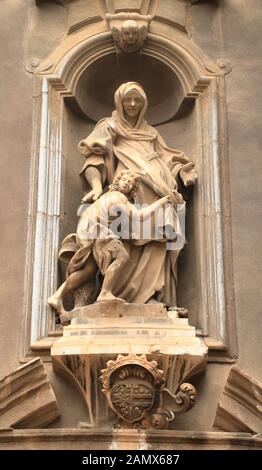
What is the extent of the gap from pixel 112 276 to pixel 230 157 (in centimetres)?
181

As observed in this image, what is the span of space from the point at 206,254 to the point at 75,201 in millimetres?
1390

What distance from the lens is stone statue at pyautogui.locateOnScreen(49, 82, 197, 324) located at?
9227mm

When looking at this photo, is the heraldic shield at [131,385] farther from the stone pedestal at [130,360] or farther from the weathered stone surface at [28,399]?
the weathered stone surface at [28,399]

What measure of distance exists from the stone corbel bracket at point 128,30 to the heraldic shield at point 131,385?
Result: 350 cm

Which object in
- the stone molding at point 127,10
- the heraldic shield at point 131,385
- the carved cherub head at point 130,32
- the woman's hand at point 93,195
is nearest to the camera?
the heraldic shield at point 131,385

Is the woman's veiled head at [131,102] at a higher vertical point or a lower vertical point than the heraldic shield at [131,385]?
higher

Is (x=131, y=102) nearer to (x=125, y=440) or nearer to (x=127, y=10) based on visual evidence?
(x=127, y=10)

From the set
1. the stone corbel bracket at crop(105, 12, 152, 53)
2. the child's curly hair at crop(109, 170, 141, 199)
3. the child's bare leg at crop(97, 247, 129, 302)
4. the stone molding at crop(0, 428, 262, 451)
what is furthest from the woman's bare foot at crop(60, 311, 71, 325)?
the stone corbel bracket at crop(105, 12, 152, 53)

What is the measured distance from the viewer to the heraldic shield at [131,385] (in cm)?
838

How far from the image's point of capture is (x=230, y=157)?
1004 centimetres

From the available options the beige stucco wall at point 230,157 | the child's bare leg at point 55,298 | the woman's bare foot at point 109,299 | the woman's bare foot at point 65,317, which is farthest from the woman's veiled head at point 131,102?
the woman's bare foot at point 65,317

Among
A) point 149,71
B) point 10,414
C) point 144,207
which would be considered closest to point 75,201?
point 144,207

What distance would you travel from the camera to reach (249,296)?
9.34 meters

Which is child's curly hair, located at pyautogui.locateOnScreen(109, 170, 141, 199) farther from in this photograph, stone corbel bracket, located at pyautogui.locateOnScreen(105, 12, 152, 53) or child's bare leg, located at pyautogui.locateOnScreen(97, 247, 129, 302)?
stone corbel bracket, located at pyautogui.locateOnScreen(105, 12, 152, 53)
